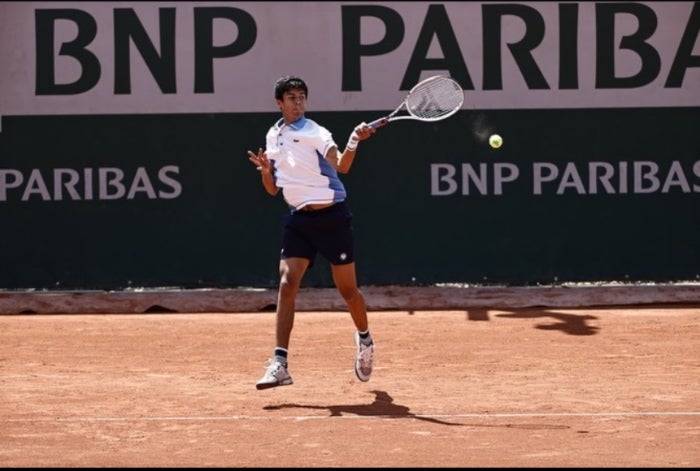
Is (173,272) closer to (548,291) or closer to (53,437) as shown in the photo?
(548,291)

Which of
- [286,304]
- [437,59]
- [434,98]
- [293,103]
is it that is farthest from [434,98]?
[437,59]

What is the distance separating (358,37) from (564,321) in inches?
119

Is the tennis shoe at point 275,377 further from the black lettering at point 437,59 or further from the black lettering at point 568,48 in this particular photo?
the black lettering at point 568,48

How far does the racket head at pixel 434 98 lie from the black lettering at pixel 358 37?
152 inches

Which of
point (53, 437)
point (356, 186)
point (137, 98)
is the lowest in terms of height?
point (53, 437)

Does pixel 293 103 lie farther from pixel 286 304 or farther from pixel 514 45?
pixel 514 45

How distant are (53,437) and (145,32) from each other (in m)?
5.99

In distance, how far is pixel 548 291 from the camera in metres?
11.4

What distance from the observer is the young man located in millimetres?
7219

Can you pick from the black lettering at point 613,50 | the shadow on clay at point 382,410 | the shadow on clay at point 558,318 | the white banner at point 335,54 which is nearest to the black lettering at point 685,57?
the white banner at point 335,54

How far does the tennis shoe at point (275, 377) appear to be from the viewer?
700 centimetres

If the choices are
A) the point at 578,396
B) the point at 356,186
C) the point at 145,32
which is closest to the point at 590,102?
the point at 356,186

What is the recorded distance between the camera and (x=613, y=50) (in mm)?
11562

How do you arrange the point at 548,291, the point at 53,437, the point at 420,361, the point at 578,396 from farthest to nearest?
the point at 548,291, the point at 420,361, the point at 578,396, the point at 53,437
